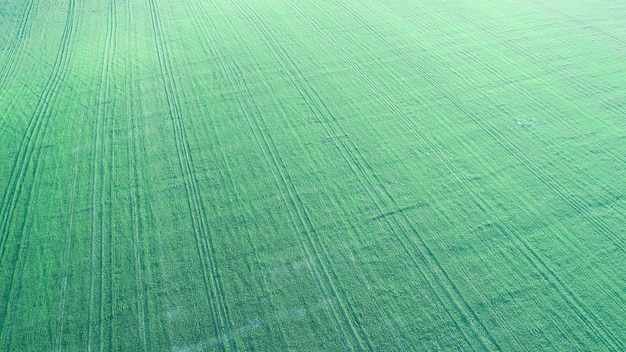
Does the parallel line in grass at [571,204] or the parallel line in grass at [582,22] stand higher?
the parallel line in grass at [582,22]

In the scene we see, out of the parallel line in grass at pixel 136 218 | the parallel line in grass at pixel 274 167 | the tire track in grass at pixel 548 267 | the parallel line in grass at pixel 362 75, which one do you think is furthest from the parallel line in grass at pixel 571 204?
the parallel line in grass at pixel 136 218

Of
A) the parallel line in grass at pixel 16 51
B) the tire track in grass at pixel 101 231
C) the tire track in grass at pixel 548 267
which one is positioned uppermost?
the parallel line in grass at pixel 16 51

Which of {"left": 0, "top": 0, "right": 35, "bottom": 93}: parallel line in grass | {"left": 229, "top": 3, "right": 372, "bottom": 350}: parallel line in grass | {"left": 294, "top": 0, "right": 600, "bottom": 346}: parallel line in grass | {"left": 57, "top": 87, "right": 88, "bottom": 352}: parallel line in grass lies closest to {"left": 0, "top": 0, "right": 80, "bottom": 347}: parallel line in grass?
{"left": 57, "top": 87, "right": 88, "bottom": 352}: parallel line in grass

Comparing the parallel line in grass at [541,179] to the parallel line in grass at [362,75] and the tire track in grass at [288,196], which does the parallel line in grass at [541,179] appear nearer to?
the parallel line in grass at [362,75]

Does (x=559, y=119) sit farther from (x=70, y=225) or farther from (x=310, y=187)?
(x=70, y=225)

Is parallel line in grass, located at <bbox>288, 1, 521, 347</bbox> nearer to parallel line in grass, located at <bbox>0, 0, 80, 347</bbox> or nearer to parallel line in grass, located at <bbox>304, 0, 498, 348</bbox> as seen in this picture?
parallel line in grass, located at <bbox>304, 0, 498, 348</bbox>

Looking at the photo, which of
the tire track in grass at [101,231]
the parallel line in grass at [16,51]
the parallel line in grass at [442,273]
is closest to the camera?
the tire track in grass at [101,231]
